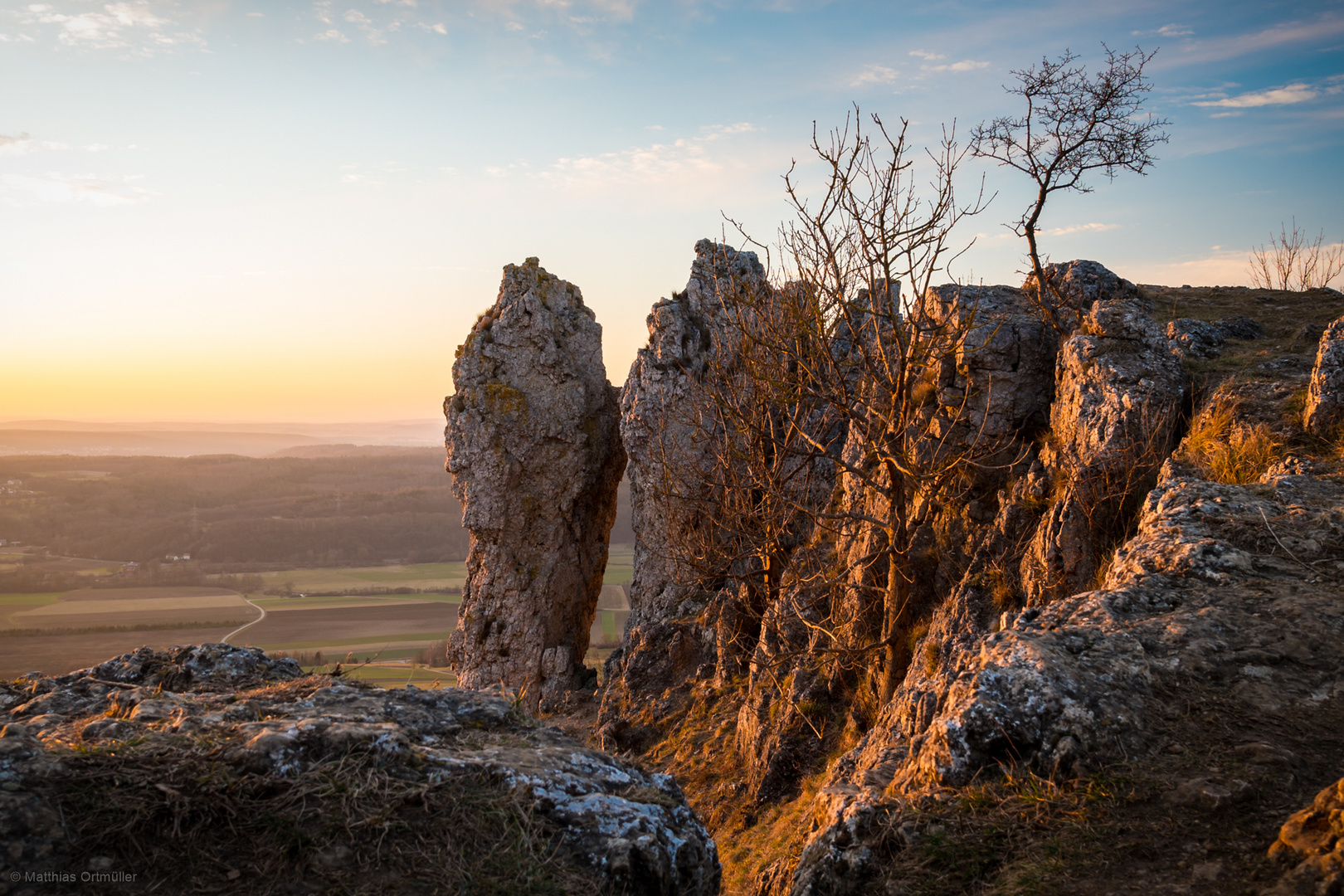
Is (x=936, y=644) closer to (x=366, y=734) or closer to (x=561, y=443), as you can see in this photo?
(x=366, y=734)

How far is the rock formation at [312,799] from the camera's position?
2885mm

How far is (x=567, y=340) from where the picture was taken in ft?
76.2

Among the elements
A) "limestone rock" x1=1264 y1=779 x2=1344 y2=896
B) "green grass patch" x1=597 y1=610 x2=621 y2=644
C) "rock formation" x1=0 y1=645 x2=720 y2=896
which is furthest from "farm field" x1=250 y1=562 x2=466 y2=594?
"limestone rock" x1=1264 y1=779 x2=1344 y2=896

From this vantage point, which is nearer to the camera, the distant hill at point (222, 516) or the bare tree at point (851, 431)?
the bare tree at point (851, 431)

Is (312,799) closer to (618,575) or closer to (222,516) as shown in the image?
(618,575)

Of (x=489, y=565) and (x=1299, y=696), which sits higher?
(x=1299, y=696)

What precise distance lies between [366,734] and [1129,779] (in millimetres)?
4167

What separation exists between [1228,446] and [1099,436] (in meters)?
1.33

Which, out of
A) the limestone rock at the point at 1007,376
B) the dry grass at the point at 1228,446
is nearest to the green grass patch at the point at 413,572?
the limestone rock at the point at 1007,376

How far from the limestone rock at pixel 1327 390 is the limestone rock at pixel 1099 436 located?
1.38 m

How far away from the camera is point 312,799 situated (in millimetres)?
3215

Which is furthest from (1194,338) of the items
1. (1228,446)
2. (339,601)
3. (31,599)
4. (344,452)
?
(344,452)

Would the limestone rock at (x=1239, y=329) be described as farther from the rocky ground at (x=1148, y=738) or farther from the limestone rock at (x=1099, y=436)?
the rocky ground at (x=1148, y=738)

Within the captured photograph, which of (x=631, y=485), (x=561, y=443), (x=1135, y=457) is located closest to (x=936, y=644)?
(x=1135, y=457)
